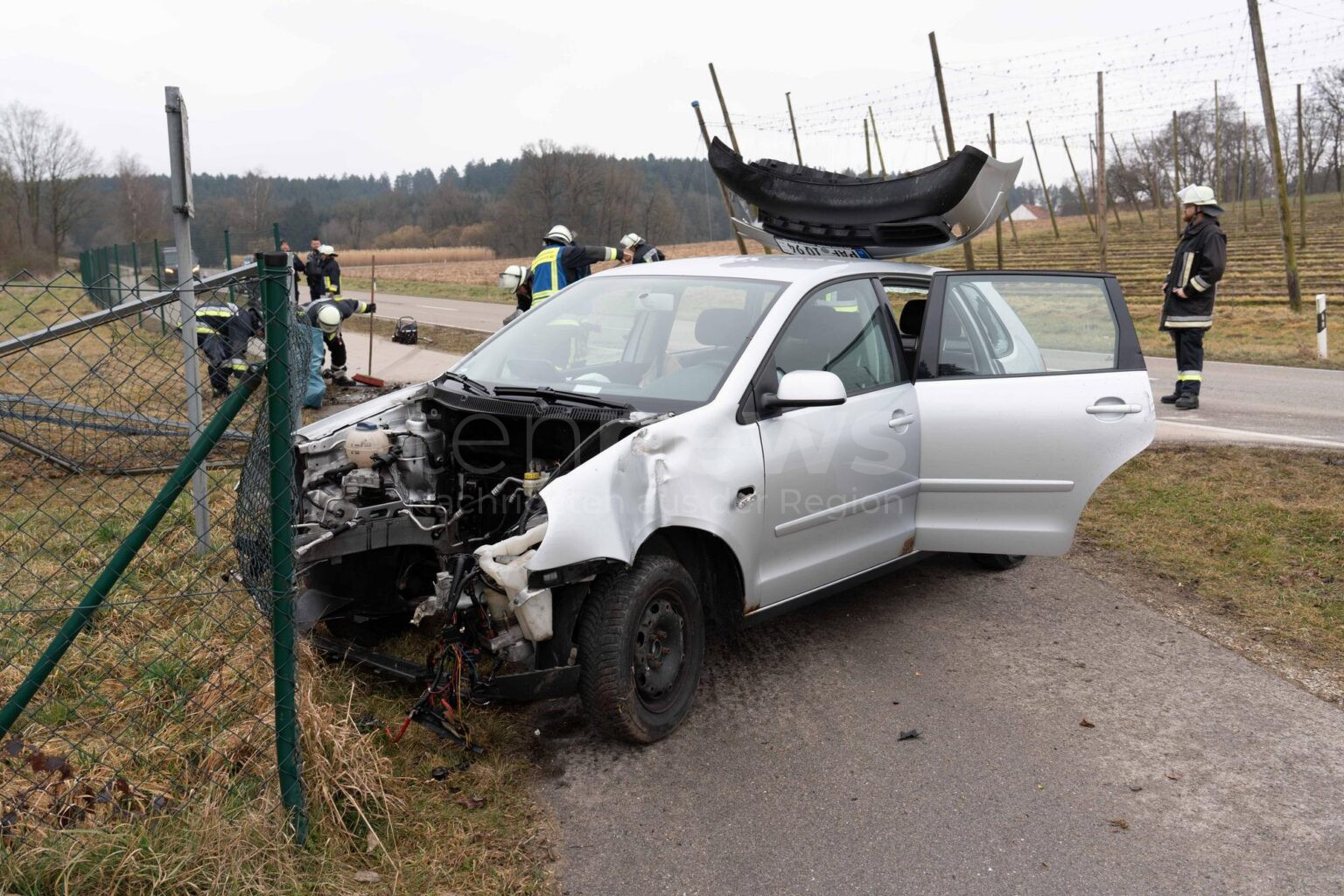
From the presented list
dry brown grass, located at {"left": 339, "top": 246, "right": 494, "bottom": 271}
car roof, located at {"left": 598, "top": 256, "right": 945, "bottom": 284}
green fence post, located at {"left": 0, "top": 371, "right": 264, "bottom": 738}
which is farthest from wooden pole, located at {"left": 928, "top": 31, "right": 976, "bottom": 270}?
dry brown grass, located at {"left": 339, "top": 246, "right": 494, "bottom": 271}

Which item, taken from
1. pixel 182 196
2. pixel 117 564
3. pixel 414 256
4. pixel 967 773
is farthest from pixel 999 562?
pixel 414 256

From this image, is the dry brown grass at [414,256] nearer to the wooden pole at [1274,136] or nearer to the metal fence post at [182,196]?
the wooden pole at [1274,136]

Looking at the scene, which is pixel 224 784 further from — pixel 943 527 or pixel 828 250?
pixel 828 250

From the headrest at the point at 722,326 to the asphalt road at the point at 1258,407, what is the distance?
18.1ft

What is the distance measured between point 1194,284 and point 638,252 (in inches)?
206

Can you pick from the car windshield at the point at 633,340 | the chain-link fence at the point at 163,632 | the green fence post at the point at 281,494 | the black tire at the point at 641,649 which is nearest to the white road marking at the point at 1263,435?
the car windshield at the point at 633,340

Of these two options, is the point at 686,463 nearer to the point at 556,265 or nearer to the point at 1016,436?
the point at 1016,436

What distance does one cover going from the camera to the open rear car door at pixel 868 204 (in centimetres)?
529

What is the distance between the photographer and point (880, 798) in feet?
11.0

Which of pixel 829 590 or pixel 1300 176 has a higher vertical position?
pixel 1300 176

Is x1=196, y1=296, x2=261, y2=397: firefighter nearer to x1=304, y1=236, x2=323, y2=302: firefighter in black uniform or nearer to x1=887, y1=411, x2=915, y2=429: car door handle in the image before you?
x1=887, y1=411, x2=915, y2=429: car door handle

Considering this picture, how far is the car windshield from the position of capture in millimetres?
4102

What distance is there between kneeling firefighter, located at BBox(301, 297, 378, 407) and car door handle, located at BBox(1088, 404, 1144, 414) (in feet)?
17.5

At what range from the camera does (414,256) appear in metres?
60.4
